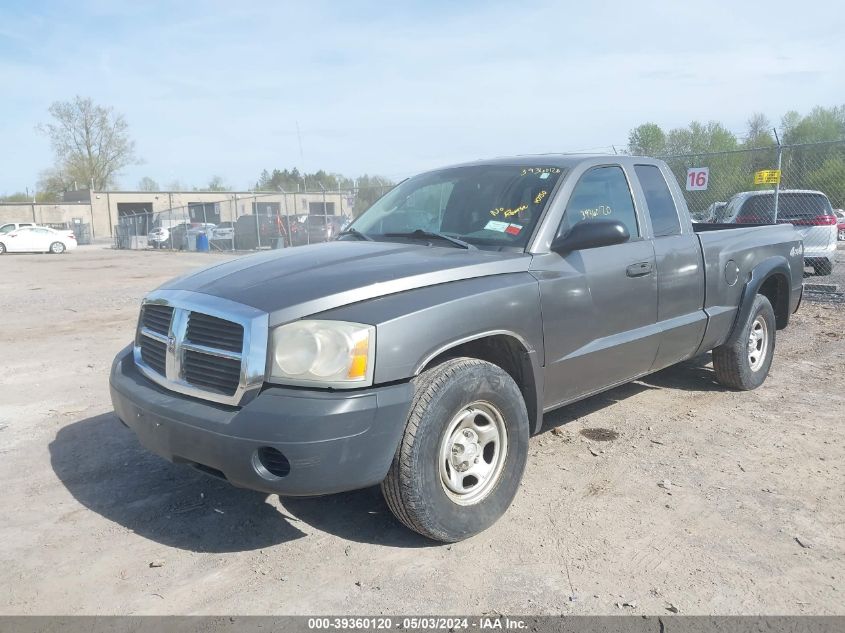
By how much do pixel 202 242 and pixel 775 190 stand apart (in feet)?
82.3

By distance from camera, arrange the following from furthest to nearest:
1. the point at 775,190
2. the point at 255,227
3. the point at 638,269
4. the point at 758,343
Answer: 1. the point at 255,227
2. the point at 775,190
3. the point at 758,343
4. the point at 638,269

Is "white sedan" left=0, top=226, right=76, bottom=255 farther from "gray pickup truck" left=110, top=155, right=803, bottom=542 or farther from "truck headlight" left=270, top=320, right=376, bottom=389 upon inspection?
"truck headlight" left=270, top=320, right=376, bottom=389

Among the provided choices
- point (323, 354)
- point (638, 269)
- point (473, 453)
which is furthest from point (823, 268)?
point (323, 354)

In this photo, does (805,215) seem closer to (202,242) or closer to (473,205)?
(473,205)

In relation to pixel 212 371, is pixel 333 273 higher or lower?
higher

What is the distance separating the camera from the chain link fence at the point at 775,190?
1189 centimetres

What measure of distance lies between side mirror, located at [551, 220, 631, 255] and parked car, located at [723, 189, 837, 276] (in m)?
9.63

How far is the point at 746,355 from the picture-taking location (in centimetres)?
540

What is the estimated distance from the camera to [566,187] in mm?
3959

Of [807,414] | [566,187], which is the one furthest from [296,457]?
[807,414]

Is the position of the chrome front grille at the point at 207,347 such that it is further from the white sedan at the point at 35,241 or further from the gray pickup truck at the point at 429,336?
the white sedan at the point at 35,241

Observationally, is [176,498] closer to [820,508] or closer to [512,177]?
[512,177]

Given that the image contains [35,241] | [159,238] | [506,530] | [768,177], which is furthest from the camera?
[159,238]

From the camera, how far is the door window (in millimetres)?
4594
